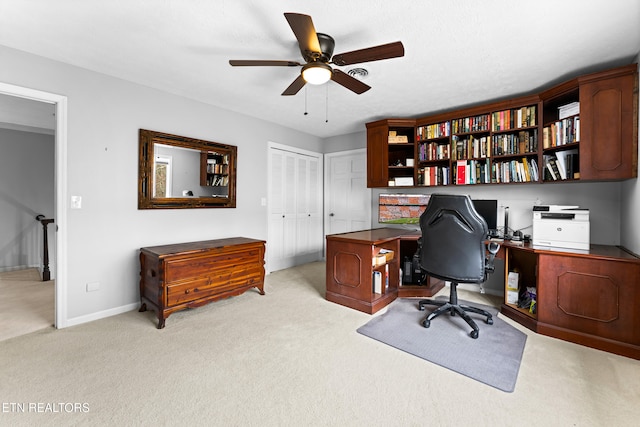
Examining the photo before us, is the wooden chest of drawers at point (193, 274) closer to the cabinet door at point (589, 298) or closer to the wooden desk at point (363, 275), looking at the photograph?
the wooden desk at point (363, 275)

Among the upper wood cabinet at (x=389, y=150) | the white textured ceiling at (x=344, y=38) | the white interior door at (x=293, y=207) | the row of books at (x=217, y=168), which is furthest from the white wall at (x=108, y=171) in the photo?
the upper wood cabinet at (x=389, y=150)

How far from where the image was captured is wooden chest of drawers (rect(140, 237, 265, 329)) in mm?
2555

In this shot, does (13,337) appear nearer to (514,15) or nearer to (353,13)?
(353,13)

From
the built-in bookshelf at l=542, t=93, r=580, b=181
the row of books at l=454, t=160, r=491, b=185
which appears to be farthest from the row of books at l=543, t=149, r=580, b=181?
the row of books at l=454, t=160, r=491, b=185

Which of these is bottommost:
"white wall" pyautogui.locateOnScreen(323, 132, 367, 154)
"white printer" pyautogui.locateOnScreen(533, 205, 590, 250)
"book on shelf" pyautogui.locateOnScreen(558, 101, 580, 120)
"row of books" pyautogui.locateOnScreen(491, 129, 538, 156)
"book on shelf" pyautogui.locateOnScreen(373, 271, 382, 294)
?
"book on shelf" pyautogui.locateOnScreen(373, 271, 382, 294)

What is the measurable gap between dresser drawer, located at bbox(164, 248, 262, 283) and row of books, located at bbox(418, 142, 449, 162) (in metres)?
2.62

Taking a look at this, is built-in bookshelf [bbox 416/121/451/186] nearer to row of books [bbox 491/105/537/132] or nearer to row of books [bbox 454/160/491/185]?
row of books [bbox 454/160/491/185]

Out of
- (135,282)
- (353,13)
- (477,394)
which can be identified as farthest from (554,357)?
(135,282)

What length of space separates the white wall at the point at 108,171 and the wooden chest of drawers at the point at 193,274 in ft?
0.79

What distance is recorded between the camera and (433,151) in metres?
3.75

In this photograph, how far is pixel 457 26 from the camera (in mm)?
1950

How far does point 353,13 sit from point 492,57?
4.56 feet

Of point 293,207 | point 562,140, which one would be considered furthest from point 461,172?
point 293,207

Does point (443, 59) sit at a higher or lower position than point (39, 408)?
higher
